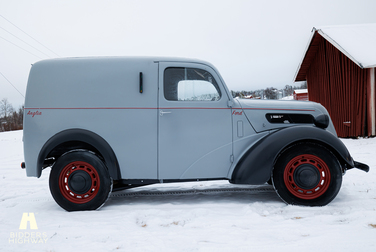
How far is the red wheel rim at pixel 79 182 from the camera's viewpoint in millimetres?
3949

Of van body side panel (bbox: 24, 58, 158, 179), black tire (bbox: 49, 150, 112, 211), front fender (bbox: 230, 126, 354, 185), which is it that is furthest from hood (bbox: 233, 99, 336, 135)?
black tire (bbox: 49, 150, 112, 211)

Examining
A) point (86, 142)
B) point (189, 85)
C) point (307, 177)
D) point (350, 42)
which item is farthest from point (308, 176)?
point (350, 42)

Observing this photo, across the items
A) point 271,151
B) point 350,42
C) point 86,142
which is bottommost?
point 271,151

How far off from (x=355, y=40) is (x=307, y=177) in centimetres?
1230

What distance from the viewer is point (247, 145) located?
413 cm

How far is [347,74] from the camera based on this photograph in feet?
42.2

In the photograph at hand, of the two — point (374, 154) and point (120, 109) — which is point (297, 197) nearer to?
point (120, 109)

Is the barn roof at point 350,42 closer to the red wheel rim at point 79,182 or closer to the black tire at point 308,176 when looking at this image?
the black tire at point 308,176

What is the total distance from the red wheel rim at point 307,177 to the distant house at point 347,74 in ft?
31.6

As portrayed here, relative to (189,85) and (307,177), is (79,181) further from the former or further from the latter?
(307,177)

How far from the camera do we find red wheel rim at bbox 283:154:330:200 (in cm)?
386

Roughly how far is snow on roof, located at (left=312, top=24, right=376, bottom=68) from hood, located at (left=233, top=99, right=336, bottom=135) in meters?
9.04

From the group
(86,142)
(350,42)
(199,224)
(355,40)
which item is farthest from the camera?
(355,40)

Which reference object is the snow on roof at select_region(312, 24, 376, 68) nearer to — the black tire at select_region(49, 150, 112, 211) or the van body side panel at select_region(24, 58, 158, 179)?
the van body side panel at select_region(24, 58, 158, 179)
